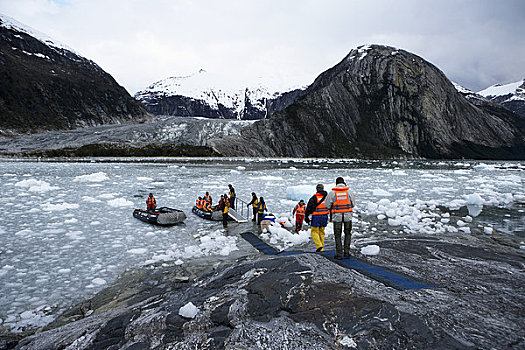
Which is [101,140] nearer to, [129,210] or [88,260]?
[129,210]

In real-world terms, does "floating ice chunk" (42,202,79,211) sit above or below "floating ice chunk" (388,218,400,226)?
above

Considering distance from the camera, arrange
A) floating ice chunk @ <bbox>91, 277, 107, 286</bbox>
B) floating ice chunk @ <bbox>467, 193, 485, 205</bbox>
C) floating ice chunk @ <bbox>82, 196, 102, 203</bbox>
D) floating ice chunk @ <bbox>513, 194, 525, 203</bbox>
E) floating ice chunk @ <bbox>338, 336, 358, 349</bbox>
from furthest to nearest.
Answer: floating ice chunk @ <bbox>513, 194, 525, 203</bbox>
floating ice chunk @ <bbox>467, 193, 485, 205</bbox>
floating ice chunk @ <bbox>82, 196, 102, 203</bbox>
floating ice chunk @ <bbox>91, 277, 107, 286</bbox>
floating ice chunk @ <bbox>338, 336, 358, 349</bbox>

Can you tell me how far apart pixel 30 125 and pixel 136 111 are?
46043 millimetres

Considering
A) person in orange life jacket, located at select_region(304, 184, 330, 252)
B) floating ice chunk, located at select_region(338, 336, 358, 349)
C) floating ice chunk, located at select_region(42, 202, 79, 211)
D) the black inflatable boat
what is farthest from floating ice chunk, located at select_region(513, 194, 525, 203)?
floating ice chunk, located at select_region(42, 202, 79, 211)

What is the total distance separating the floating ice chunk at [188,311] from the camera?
14.4 ft

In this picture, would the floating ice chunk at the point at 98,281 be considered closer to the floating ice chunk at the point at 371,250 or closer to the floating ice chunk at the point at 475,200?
the floating ice chunk at the point at 371,250

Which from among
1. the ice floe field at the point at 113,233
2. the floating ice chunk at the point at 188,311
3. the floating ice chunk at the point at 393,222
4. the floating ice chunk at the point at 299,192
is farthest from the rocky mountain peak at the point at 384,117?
the floating ice chunk at the point at 188,311

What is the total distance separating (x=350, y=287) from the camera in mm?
4637

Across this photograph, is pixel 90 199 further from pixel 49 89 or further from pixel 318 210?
pixel 49 89

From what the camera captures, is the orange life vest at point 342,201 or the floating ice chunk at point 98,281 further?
the floating ice chunk at point 98,281

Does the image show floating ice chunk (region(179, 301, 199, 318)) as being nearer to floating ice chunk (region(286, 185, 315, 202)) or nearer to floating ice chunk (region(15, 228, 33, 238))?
floating ice chunk (region(15, 228, 33, 238))

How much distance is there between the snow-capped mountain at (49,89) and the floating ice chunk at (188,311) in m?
108

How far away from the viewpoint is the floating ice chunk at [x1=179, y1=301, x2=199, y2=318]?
173 inches

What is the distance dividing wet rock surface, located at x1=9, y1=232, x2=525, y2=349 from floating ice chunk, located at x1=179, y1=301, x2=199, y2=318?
8 centimetres
